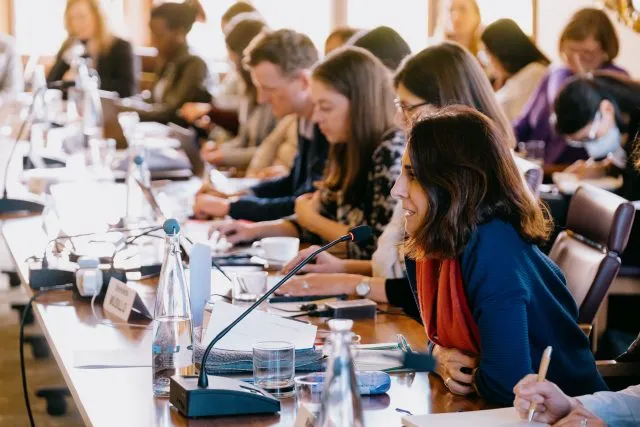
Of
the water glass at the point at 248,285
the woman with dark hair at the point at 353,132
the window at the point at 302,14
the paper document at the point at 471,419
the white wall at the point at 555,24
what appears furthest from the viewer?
the window at the point at 302,14

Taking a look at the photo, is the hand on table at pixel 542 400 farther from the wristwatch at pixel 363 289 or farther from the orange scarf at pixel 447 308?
the wristwatch at pixel 363 289

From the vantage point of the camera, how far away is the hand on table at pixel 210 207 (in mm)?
3510

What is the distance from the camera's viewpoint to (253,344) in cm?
176

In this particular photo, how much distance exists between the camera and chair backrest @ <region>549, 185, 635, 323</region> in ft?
7.56

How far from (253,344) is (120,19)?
8225mm

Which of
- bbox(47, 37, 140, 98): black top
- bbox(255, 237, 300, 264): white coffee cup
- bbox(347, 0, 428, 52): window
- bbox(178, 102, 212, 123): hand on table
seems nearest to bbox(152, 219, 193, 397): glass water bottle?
bbox(255, 237, 300, 264): white coffee cup

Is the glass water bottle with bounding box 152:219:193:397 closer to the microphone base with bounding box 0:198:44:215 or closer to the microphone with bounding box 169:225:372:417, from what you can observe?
the microphone with bounding box 169:225:372:417

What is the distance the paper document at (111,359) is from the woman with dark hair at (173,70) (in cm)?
422

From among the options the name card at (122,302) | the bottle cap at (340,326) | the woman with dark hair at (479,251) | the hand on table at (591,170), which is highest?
the bottle cap at (340,326)

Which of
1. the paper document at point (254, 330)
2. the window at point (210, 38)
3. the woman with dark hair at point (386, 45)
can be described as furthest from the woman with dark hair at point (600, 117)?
the window at point (210, 38)

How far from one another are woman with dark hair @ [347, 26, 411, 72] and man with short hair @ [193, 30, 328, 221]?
0.23 m

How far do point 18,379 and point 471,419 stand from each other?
9.26 feet

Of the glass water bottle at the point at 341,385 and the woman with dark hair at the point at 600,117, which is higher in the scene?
the glass water bottle at the point at 341,385

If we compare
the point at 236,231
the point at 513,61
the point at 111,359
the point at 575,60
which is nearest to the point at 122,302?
the point at 111,359
